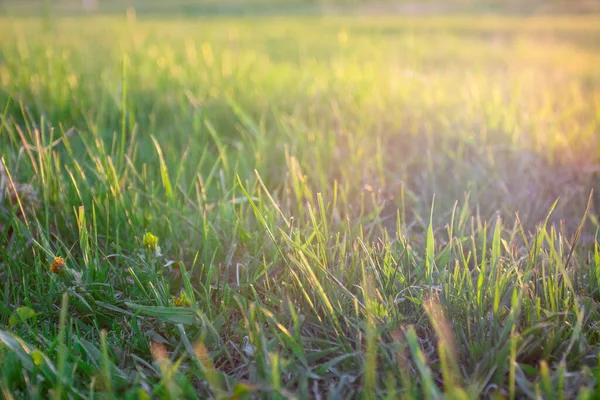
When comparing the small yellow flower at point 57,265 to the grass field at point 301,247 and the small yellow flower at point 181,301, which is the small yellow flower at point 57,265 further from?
the small yellow flower at point 181,301

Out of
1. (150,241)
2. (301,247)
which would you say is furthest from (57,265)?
(301,247)

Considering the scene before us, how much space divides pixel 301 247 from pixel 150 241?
1.41 ft

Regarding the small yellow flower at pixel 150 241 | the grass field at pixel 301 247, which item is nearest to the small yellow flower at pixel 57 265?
the grass field at pixel 301 247

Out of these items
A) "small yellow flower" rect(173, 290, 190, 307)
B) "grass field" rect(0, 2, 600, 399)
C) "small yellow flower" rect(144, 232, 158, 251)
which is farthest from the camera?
"small yellow flower" rect(144, 232, 158, 251)

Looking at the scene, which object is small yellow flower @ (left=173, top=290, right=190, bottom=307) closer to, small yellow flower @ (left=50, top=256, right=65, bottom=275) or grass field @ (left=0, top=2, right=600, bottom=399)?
grass field @ (left=0, top=2, right=600, bottom=399)

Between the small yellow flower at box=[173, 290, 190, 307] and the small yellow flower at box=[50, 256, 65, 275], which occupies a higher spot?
the small yellow flower at box=[50, 256, 65, 275]

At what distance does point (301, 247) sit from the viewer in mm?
1088

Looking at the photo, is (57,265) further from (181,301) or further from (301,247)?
(301,247)

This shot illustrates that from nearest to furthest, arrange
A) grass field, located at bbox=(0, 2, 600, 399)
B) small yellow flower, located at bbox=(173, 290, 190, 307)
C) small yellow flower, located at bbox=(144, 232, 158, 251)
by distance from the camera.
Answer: grass field, located at bbox=(0, 2, 600, 399) < small yellow flower, located at bbox=(173, 290, 190, 307) < small yellow flower, located at bbox=(144, 232, 158, 251)

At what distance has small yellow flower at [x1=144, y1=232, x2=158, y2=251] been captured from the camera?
1288mm

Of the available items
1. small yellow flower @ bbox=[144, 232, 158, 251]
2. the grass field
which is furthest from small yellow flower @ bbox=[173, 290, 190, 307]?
small yellow flower @ bbox=[144, 232, 158, 251]

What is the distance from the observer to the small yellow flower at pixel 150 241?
1288 millimetres

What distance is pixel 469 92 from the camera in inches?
115

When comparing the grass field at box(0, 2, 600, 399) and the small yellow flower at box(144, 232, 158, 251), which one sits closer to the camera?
the grass field at box(0, 2, 600, 399)
